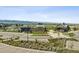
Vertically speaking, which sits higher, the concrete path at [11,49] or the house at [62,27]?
the house at [62,27]

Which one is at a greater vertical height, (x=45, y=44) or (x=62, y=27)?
(x=62, y=27)

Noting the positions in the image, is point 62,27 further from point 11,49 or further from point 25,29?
point 11,49

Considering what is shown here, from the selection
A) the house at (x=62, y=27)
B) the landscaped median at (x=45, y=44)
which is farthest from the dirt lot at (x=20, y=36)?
the house at (x=62, y=27)

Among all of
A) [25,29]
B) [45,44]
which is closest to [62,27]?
[45,44]

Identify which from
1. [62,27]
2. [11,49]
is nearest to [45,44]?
[62,27]

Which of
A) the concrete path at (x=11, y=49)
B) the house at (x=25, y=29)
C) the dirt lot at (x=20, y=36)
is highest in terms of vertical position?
the house at (x=25, y=29)

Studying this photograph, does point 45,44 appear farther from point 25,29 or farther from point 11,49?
point 11,49

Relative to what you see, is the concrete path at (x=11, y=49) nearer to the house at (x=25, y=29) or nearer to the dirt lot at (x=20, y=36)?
the dirt lot at (x=20, y=36)

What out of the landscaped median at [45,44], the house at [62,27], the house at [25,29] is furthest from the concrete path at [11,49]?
the house at [62,27]

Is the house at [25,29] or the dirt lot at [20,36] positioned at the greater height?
the house at [25,29]
